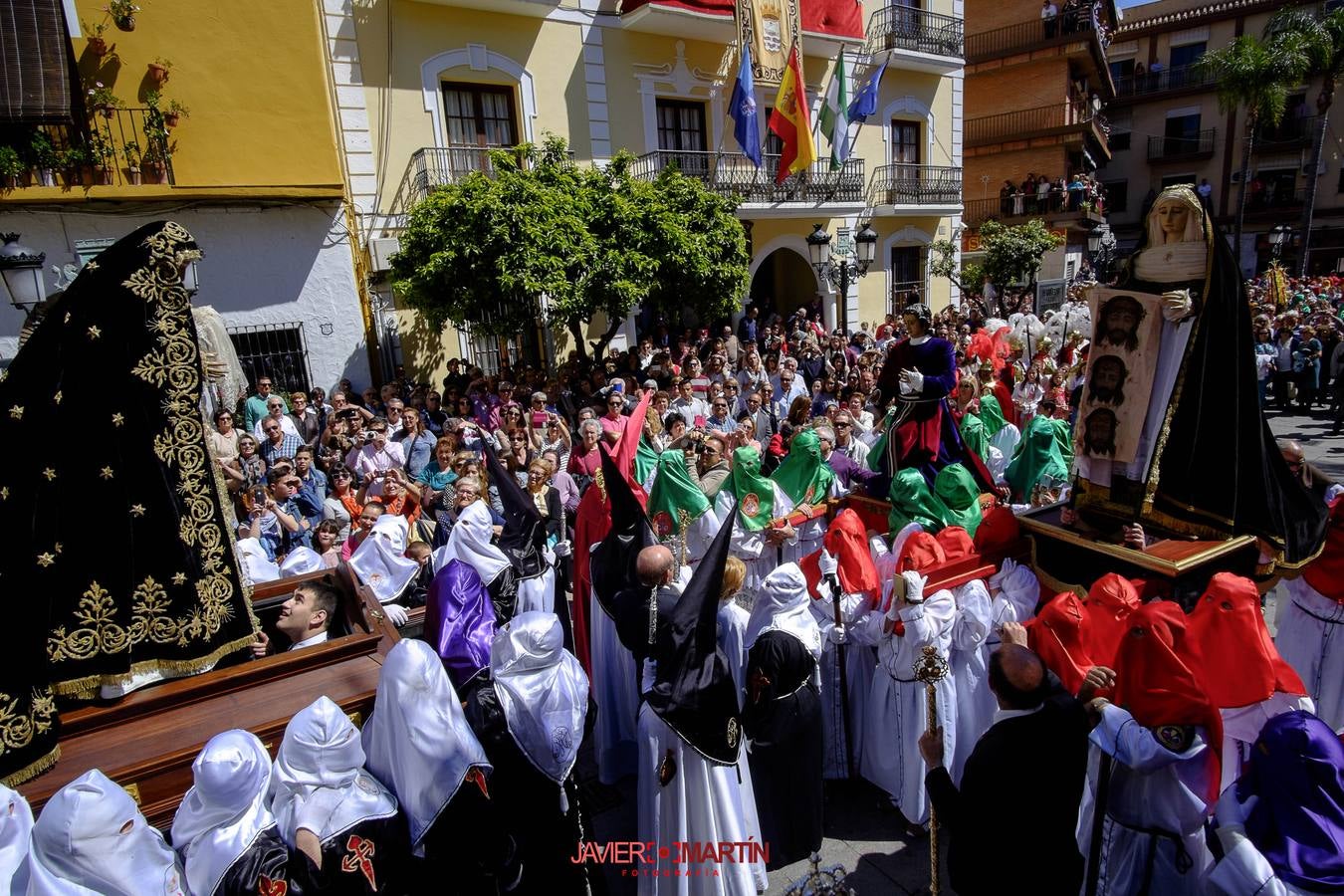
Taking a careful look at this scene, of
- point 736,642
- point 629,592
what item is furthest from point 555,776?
point 736,642

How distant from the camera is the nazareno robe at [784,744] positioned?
3906mm

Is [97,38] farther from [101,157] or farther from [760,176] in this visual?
[760,176]

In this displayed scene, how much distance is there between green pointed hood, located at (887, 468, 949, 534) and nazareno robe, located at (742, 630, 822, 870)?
5.81 ft

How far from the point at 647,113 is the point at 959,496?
13666 millimetres

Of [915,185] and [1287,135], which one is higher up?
[1287,135]

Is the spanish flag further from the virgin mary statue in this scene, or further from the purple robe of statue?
Result: the purple robe of statue

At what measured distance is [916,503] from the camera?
543cm

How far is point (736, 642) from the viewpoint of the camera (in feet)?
14.8

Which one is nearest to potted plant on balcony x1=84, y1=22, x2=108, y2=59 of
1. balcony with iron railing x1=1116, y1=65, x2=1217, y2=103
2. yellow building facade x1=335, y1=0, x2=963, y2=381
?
yellow building facade x1=335, y1=0, x2=963, y2=381

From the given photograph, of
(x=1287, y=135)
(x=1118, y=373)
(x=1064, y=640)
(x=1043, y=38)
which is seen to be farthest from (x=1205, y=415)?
(x=1287, y=135)

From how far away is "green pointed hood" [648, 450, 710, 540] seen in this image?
565 cm

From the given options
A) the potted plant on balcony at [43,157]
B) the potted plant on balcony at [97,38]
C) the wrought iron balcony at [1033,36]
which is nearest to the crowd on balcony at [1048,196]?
the wrought iron balcony at [1033,36]

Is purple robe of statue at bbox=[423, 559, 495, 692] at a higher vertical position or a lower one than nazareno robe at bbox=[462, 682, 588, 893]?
higher

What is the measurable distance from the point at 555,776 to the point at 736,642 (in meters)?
1.51
